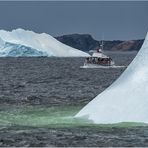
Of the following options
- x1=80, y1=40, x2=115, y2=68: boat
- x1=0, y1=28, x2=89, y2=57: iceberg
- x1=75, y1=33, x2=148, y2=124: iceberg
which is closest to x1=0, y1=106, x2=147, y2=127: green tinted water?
x1=75, y1=33, x2=148, y2=124: iceberg

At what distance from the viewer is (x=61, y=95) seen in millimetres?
42688

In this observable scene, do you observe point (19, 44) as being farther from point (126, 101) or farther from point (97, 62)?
point (126, 101)

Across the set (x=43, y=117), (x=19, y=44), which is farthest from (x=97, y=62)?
(x=43, y=117)

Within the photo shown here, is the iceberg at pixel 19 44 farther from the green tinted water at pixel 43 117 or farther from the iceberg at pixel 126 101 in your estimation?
the iceberg at pixel 126 101

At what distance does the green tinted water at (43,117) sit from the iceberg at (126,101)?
473mm

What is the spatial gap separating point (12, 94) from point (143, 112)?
20.6m

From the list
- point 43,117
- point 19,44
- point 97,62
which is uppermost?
point 19,44

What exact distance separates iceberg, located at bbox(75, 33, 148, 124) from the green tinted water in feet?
1.55

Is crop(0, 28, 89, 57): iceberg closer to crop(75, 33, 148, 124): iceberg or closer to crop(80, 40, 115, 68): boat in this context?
crop(80, 40, 115, 68): boat

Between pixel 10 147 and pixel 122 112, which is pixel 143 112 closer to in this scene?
pixel 122 112

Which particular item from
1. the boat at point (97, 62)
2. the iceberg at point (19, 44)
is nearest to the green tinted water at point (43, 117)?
the boat at point (97, 62)

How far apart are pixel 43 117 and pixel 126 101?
4515 millimetres

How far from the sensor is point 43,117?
28.1 meters

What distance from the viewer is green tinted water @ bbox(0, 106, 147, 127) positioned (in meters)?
25.5
